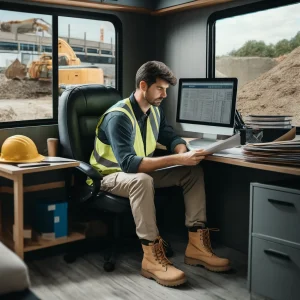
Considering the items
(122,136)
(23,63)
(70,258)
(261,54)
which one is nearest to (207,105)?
(122,136)

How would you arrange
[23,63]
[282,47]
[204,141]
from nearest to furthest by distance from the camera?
1. [204,141]
2. [282,47]
3. [23,63]

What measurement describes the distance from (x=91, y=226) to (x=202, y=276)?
89cm

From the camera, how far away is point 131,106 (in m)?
2.96

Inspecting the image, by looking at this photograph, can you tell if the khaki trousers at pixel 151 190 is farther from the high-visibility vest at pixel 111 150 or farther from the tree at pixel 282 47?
the tree at pixel 282 47

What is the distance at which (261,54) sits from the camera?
146 inches

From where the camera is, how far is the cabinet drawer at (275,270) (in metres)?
2.27

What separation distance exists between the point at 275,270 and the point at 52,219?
141 centimetres

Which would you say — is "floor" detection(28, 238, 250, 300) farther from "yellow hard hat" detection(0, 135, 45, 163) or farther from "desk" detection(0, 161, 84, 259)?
"yellow hard hat" detection(0, 135, 45, 163)

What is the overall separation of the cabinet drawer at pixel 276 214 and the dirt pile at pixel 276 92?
999 millimetres

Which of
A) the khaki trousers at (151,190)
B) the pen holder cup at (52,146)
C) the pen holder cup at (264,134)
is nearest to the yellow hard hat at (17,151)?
the pen holder cup at (52,146)

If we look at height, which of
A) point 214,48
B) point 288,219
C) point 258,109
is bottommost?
point 288,219

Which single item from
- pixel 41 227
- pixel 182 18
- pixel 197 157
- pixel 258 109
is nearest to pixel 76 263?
pixel 41 227

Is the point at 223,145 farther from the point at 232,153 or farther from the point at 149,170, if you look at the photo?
the point at 149,170

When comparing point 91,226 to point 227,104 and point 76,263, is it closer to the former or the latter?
point 76,263
